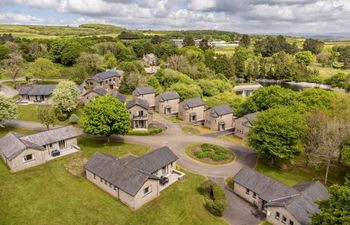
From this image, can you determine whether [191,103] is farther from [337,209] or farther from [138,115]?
[337,209]

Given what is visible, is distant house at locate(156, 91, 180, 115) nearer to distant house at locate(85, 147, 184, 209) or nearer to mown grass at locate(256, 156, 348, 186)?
distant house at locate(85, 147, 184, 209)

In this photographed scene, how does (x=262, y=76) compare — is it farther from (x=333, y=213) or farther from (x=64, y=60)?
(x=333, y=213)

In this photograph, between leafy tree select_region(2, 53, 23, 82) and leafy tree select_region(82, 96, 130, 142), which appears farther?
leafy tree select_region(2, 53, 23, 82)

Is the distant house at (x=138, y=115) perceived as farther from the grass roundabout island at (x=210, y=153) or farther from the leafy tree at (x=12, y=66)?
the leafy tree at (x=12, y=66)

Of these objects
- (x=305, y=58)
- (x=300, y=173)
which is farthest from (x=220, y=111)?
(x=305, y=58)

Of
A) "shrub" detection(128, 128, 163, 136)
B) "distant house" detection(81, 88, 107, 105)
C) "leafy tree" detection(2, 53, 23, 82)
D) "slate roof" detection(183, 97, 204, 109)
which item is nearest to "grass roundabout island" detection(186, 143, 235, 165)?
"shrub" detection(128, 128, 163, 136)

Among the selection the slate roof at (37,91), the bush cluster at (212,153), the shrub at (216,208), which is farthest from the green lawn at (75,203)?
the slate roof at (37,91)
